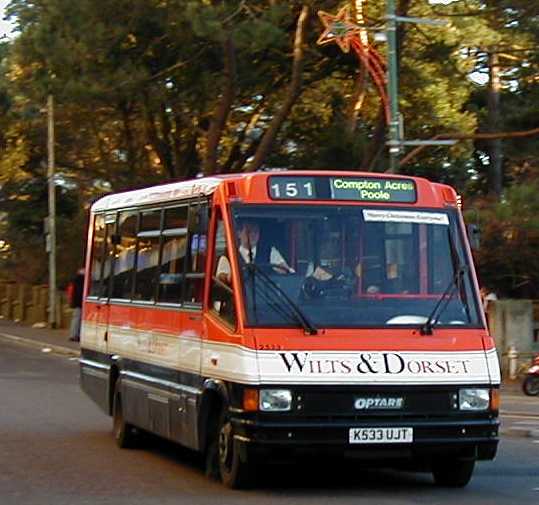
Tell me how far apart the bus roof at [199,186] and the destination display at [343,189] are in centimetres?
5

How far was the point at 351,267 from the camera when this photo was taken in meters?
11.7

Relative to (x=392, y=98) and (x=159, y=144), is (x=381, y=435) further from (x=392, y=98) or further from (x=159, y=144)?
(x=159, y=144)

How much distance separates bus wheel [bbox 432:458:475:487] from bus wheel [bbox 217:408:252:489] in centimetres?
171

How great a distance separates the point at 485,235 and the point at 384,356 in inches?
588

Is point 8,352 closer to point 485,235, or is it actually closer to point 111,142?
point 111,142

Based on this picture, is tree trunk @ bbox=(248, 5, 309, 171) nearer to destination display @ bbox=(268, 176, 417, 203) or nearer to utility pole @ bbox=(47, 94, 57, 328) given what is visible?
utility pole @ bbox=(47, 94, 57, 328)

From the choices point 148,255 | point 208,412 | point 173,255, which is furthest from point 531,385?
point 208,412

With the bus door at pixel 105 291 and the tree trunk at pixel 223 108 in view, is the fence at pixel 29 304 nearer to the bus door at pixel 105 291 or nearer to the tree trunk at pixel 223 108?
the tree trunk at pixel 223 108

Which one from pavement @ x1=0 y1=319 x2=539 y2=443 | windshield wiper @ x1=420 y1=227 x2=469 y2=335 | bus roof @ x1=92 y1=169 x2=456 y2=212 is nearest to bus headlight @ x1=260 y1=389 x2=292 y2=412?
windshield wiper @ x1=420 y1=227 x2=469 y2=335

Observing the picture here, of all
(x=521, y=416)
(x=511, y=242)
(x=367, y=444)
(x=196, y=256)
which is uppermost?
(x=511, y=242)

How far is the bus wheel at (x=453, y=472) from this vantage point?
1190 cm

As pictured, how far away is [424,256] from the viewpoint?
39.3ft

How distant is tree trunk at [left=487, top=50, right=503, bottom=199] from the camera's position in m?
37.3

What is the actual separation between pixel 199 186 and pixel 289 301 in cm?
172
